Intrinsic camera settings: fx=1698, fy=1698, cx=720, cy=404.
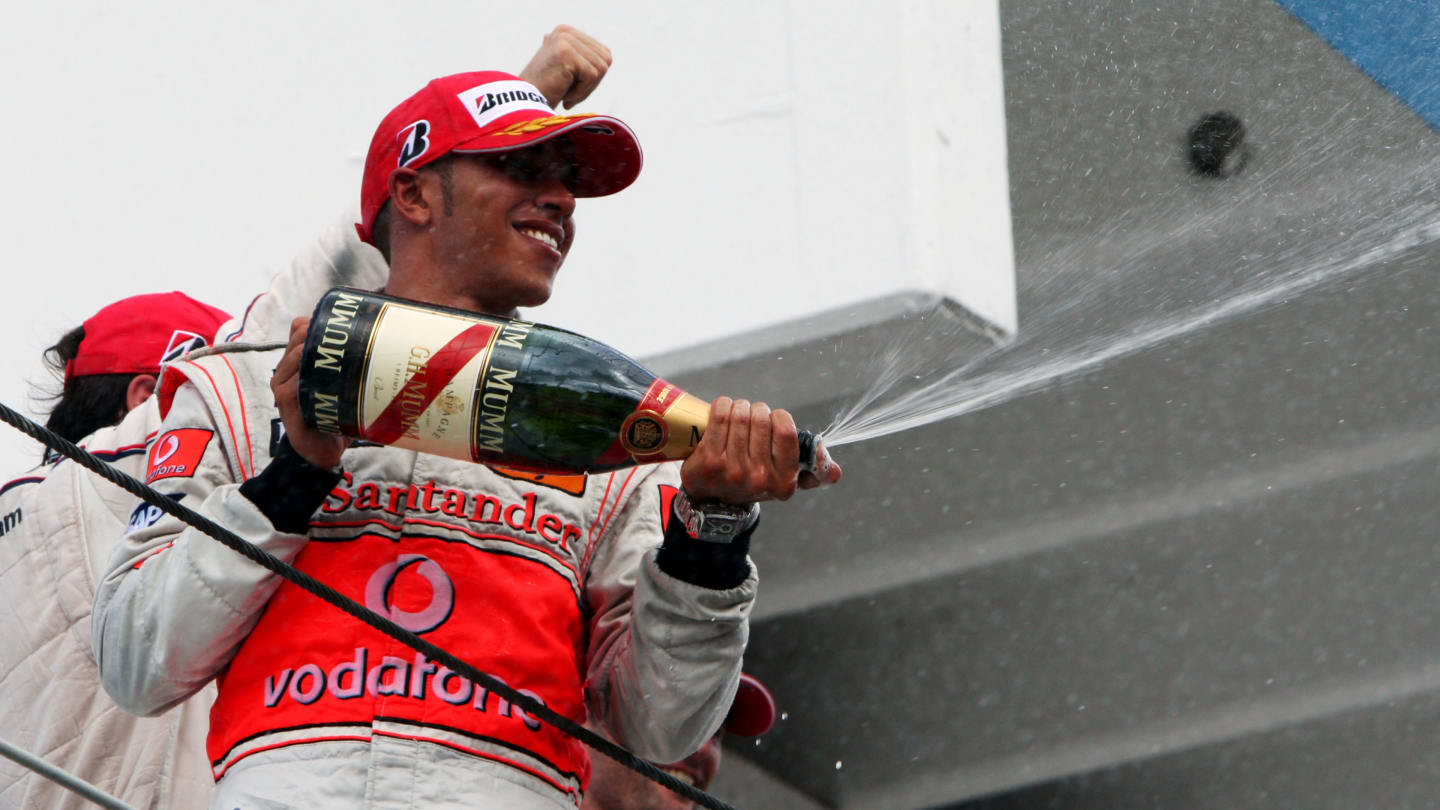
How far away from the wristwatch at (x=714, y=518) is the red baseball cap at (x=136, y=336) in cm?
111

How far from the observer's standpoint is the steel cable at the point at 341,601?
1.22 m

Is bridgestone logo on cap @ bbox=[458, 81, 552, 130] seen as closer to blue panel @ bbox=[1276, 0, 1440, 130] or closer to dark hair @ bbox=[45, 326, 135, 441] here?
dark hair @ bbox=[45, 326, 135, 441]

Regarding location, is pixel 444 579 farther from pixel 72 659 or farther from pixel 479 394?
pixel 72 659

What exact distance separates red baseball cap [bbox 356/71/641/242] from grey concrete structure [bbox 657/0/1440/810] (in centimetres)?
92

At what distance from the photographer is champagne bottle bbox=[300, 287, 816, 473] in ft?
4.31

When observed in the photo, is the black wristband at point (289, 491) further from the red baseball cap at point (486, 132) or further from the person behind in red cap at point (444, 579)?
the red baseball cap at point (486, 132)

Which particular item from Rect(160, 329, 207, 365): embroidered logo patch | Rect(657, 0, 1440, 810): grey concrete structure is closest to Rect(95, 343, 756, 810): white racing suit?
Rect(160, 329, 207, 365): embroidered logo patch

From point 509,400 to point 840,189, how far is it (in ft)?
5.03

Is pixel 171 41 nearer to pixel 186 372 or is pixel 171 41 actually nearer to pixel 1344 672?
pixel 186 372

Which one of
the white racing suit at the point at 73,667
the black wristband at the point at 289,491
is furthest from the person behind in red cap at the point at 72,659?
the black wristband at the point at 289,491

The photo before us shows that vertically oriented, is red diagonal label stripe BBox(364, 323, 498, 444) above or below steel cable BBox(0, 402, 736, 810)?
above

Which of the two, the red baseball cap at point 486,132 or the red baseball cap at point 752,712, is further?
the red baseball cap at point 752,712

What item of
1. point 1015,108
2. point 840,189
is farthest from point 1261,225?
point 840,189

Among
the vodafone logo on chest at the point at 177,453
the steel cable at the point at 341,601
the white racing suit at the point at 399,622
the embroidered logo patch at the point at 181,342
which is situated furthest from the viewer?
the embroidered logo patch at the point at 181,342
